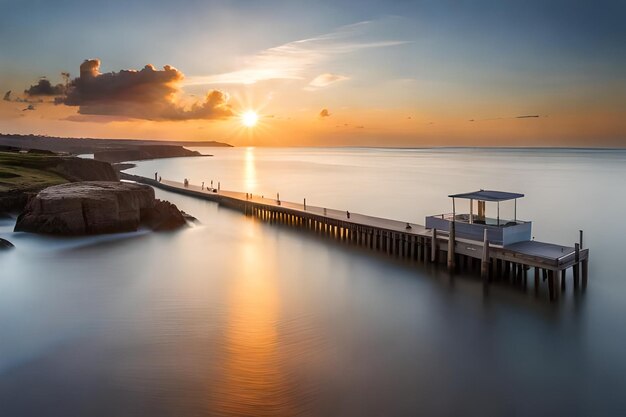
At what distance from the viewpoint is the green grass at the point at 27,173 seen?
4441 cm

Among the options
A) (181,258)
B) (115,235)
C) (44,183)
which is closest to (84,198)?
(115,235)

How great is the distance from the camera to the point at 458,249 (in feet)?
81.7

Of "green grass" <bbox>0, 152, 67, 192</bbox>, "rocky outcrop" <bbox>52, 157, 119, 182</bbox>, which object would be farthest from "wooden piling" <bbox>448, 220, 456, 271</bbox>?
"rocky outcrop" <bbox>52, 157, 119, 182</bbox>

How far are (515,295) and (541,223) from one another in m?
24.9

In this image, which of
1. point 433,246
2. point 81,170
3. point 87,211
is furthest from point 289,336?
point 81,170

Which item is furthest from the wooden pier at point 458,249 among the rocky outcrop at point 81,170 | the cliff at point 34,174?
the rocky outcrop at point 81,170

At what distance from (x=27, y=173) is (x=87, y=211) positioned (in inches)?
840

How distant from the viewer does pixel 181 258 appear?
101 ft

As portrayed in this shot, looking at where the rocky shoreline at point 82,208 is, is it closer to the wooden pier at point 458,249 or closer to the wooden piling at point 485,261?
the wooden pier at point 458,249

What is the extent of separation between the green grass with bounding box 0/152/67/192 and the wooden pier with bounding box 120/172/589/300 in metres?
24.5

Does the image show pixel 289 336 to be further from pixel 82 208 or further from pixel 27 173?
pixel 27 173

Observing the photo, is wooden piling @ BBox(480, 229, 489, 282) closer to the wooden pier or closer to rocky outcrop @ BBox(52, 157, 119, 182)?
the wooden pier

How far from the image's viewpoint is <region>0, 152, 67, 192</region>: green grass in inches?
1748

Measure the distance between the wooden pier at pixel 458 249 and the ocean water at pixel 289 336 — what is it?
1059 millimetres
